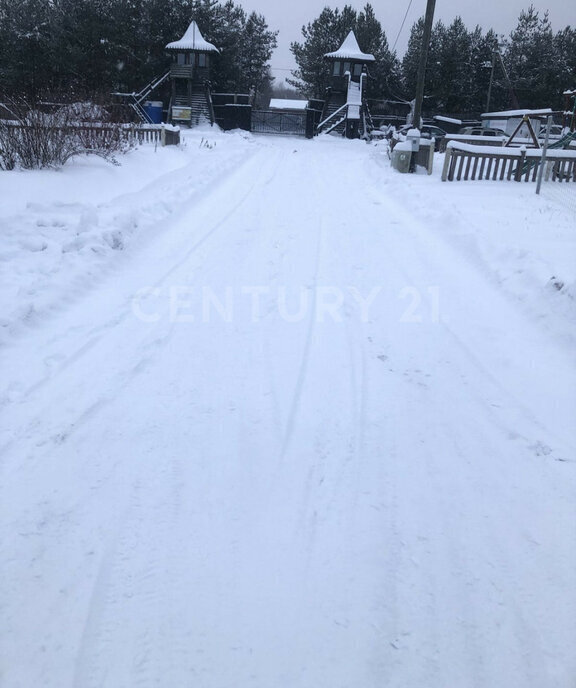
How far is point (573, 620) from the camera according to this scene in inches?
95.2

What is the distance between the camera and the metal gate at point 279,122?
42000 mm

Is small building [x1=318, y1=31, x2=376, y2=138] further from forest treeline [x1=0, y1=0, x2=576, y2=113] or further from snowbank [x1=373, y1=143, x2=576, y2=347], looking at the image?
snowbank [x1=373, y1=143, x2=576, y2=347]

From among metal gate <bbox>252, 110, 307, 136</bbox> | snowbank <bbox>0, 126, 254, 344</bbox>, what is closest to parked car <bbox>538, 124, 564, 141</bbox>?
metal gate <bbox>252, 110, 307, 136</bbox>

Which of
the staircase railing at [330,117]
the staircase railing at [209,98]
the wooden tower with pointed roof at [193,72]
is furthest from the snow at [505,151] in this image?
the staircase railing at [209,98]

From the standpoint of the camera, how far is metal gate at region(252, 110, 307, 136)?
42.0 meters

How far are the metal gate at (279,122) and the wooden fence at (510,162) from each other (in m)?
28.9

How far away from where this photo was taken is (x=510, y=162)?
50.6ft

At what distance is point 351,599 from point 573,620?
3.32ft

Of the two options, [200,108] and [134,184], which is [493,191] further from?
[200,108]

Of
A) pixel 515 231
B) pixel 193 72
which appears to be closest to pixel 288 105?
pixel 193 72

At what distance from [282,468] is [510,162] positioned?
15059mm

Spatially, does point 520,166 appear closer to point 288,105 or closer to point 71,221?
A: point 71,221

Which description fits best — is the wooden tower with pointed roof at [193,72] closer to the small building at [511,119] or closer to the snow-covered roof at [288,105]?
the snow-covered roof at [288,105]

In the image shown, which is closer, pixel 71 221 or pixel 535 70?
pixel 71 221
